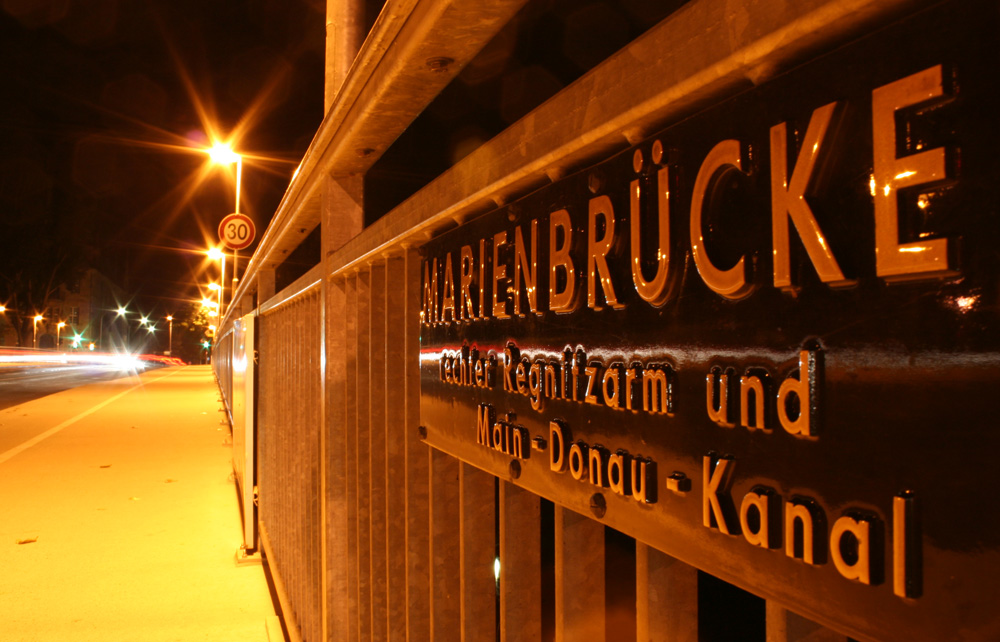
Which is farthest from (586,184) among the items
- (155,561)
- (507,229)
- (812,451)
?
(155,561)

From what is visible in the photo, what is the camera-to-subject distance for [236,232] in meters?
14.7

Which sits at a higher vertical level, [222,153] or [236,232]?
[222,153]

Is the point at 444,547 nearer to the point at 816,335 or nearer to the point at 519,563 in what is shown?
the point at 519,563

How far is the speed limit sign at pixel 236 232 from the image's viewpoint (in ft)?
47.1

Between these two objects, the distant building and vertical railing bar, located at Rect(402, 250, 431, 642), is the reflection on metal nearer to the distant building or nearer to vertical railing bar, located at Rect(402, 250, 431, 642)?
vertical railing bar, located at Rect(402, 250, 431, 642)

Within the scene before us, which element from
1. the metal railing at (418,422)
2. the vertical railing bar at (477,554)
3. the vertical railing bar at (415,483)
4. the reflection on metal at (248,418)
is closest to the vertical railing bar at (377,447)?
the metal railing at (418,422)

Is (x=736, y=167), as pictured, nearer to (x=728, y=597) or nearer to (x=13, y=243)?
(x=728, y=597)

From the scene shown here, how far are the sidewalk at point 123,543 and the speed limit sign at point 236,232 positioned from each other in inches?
158

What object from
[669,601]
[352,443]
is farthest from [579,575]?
[352,443]

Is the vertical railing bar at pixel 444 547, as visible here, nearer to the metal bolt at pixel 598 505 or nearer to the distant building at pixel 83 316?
the metal bolt at pixel 598 505

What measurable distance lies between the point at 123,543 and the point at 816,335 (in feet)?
22.2

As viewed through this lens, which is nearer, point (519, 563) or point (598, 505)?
point (598, 505)

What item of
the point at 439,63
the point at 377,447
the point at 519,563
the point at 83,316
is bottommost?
the point at 519,563

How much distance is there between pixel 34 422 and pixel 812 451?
55.5ft
